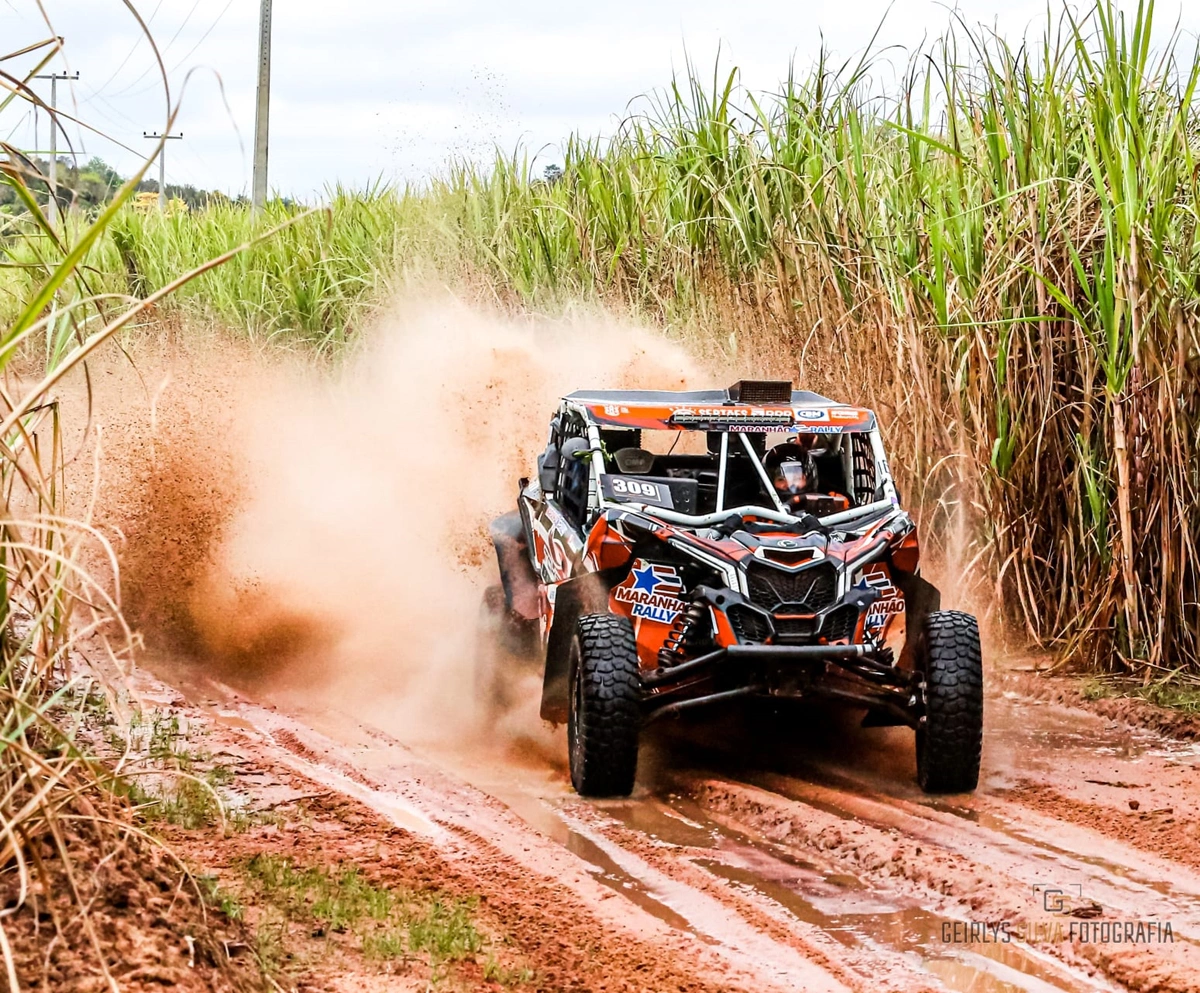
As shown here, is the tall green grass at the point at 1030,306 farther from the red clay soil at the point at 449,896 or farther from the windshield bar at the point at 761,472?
the red clay soil at the point at 449,896

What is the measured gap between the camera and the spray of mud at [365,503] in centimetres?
851

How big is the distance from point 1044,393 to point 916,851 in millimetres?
3355

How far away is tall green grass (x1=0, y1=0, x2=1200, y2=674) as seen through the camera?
713 centimetres

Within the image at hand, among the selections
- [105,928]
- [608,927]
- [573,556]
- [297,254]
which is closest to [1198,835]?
[608,927]

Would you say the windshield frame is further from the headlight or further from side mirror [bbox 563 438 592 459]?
the headlight

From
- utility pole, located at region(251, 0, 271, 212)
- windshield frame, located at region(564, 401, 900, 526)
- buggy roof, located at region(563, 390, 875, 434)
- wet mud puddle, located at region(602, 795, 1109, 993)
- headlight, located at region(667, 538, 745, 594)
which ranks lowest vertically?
wet mud puddle, located at region(602, 795, 1109, 993)

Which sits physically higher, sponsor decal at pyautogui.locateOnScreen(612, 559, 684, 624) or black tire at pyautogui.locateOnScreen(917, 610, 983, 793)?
sponsor decal at pyautogui.locateOnScreen(612, 559, 684, 624)

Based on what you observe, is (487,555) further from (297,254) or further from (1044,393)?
(297,254)

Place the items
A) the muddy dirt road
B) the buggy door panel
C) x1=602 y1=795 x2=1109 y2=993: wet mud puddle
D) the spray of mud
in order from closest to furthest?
x1=602 y1=795 x2=1109 y2=993: wet mud puddle < the muddy dirt road < the buggy door panel < the spray of mud

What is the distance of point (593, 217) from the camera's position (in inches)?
484

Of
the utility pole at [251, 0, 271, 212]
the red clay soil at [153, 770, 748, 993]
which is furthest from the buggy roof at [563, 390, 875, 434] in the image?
the utility pole at [251, 0, 271, 212]

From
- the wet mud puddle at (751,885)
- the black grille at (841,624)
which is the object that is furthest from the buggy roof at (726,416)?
the wet mud puddle at (751,885)

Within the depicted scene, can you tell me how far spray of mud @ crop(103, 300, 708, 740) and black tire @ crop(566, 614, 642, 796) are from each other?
158cm

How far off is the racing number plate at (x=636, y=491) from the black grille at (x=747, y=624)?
0.77m
